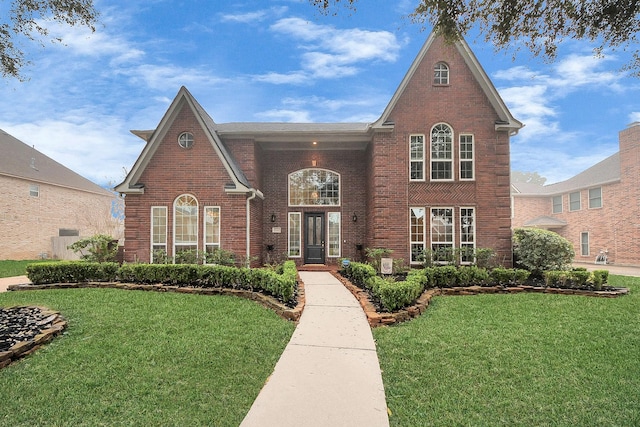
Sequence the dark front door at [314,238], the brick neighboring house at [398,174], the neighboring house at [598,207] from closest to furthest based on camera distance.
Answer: the brick neighboring house at [398,174] → the dark front door at [314,238] → the neighboring house at [598,207]

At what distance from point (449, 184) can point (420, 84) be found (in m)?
4.00

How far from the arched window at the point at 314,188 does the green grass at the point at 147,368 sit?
26.5 feet

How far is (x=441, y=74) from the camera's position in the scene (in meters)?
12.6

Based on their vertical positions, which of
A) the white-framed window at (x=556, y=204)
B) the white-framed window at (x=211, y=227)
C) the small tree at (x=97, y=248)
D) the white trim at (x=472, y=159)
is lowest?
the small tree at (x=97, y=248)

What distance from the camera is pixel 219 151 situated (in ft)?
39.0

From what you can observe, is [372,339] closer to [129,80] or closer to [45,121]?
[129,80]

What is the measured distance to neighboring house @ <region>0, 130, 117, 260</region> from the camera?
20.6 m

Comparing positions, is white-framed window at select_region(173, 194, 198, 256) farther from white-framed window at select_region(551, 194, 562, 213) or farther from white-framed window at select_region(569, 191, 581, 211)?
white-framed window at select_region(551, 194, 562, 213)

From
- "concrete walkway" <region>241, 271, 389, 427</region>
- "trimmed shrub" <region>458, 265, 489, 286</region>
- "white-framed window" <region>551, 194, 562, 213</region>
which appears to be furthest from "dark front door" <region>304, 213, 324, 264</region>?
"white-framed window" <region>551, 194, 562, 213</region>

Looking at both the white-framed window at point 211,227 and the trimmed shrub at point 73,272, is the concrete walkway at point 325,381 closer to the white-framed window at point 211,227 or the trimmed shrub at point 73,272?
the white-framed window at point 211,227

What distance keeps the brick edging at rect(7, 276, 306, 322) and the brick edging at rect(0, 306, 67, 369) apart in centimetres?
278

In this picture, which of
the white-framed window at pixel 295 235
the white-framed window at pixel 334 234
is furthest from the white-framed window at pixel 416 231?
the white-framed window at pixel 295 235

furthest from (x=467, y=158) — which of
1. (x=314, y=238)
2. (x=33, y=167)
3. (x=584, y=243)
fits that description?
(x=33, y=167)

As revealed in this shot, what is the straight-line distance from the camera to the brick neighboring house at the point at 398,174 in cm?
1206
